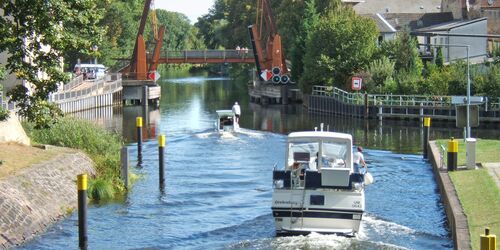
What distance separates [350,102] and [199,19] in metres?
97.0

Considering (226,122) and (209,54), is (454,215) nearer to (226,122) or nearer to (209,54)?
(226,122)

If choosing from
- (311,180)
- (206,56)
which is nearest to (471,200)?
(311,180)

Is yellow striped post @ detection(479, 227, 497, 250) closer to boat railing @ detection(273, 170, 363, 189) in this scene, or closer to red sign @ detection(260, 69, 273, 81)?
boat railing @ detection(273, 170, 363, 189)

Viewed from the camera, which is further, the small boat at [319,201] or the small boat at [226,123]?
the small boat at [226,123]

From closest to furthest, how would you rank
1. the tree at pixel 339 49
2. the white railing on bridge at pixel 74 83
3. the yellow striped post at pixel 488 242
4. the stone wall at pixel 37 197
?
the yellow striped post at pixel 488 242
the stone wall at pixel 37 197
the tree at pixel 339 49
the white railing on bridge at pixel 74 83

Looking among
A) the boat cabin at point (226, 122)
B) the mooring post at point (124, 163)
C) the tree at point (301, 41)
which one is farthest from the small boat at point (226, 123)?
the tree at point (301, 41)

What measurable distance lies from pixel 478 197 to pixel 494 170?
5.49m

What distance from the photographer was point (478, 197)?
29312 mm

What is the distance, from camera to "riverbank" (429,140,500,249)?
2491 centimetres

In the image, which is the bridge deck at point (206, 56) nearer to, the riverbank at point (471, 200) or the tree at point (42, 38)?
the riverbank at point (471, 200)

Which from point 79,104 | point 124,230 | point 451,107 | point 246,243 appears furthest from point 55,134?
point 79,104

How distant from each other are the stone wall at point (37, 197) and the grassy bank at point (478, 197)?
529 inches

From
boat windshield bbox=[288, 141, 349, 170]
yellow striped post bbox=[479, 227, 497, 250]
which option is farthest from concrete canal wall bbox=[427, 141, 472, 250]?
yellow striped post bbox=[479, 227, 497, 250]

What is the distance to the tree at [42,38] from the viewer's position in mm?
29984
